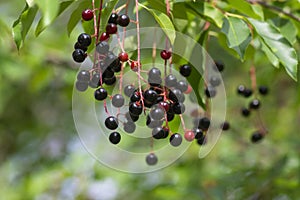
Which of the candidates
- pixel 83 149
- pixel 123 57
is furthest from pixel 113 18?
pixel 83 149

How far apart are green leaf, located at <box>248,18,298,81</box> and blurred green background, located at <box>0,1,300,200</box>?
1.91 feet

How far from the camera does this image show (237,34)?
211 centimetres

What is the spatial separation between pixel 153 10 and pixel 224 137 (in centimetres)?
348

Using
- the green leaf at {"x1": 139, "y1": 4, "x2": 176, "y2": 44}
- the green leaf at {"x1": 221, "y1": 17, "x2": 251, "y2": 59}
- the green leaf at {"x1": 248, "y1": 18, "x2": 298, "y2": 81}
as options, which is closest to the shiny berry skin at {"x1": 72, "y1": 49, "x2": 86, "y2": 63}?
the green leaf at {"x1": 139, "y1": 4, "x2": 176, "y2": 44}

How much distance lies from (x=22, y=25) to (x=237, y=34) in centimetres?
80

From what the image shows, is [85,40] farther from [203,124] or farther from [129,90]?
[203,124]

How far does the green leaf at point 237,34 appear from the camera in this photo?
2079mm

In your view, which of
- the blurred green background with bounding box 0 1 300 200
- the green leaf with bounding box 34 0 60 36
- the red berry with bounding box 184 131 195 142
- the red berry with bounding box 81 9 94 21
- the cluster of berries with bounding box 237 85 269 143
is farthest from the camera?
the blurred green background with bounding box 0 1 300 200

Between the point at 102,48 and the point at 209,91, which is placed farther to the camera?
the point at 209,91

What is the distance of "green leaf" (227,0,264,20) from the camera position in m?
2.22

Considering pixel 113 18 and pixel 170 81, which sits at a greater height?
pixel 113 18

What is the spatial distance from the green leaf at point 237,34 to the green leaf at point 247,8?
0.08 meters

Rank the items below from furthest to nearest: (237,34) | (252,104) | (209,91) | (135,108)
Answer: (252,104)
(209,91)
(237,34)
(135,108)

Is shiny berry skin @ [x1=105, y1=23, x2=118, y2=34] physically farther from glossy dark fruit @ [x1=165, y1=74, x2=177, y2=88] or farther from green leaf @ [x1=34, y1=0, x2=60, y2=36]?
green leaf @ [x1=34, y1=0, x2=60, y2=36]
